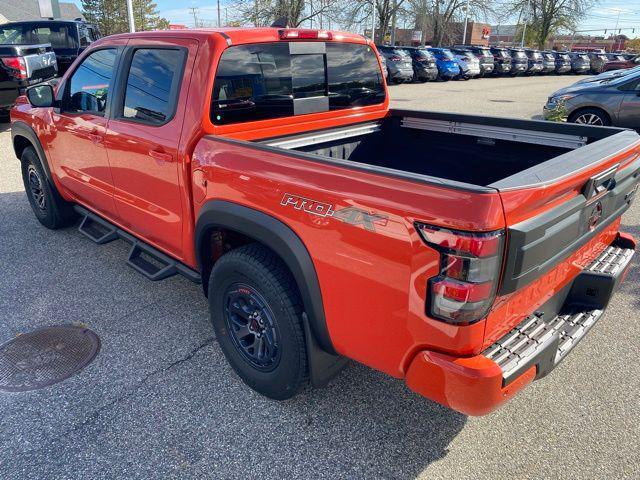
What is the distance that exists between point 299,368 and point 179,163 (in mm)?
1420

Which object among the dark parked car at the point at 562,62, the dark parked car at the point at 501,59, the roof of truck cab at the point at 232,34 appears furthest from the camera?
the dark parked car at the point at 562,62

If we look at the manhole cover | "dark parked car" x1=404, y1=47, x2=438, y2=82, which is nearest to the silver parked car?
the manhole cover

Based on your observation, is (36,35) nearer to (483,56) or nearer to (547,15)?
(483,56)

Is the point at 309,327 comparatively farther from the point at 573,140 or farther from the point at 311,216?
the point at 573,140

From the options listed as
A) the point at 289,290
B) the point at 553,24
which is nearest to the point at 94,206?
the point at 289,290

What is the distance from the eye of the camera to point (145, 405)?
2.70 meters

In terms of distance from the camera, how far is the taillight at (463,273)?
1669mm

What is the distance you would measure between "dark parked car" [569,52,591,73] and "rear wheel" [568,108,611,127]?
28157mm

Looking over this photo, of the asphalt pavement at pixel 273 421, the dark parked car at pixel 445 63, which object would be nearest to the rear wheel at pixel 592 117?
the asphalt pavement at pixel 273 421

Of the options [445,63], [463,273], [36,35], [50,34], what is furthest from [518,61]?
[463,273]

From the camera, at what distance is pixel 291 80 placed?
10.7ft

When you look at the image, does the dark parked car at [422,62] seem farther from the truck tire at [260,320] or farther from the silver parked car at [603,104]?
the truck tire at [260,320]

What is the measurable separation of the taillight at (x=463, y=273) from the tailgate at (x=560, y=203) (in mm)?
79

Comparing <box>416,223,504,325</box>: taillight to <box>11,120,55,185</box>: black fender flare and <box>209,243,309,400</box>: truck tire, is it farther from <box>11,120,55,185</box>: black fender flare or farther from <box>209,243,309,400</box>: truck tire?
<box>11,120,55,185</box>: black fender flare
